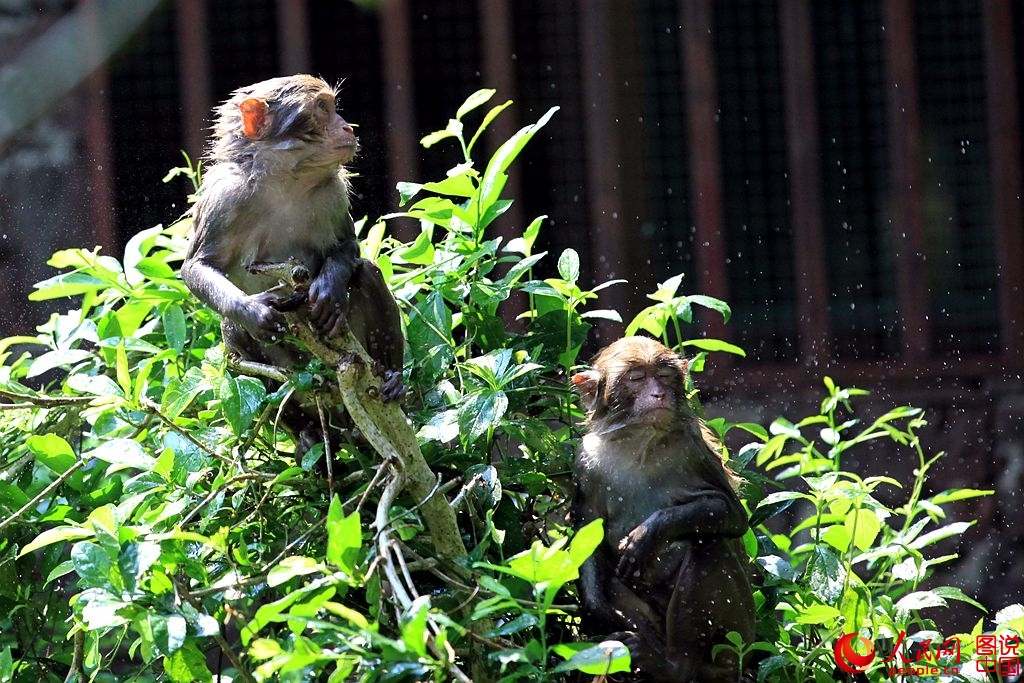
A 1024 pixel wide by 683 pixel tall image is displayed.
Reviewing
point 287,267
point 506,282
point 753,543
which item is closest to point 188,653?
point 287,267

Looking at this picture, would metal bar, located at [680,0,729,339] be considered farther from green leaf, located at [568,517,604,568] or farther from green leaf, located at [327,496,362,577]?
green leaf, located at [327,496,362,577]

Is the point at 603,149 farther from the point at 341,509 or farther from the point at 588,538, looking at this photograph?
the point at 588,538

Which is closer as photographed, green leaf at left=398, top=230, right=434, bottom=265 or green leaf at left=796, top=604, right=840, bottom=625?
green leaf at left=796, top=604, right=840, bottom=625

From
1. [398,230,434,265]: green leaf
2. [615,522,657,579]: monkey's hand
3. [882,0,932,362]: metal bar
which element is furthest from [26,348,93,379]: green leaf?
[882,0,932,362]: metal bar

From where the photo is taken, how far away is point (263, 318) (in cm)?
383

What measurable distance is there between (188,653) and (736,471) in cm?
202

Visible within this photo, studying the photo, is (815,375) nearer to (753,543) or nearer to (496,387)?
(753,543)

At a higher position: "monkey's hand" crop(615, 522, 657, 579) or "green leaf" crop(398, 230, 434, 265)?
"green leaf" crop(398, 230, 434, 265)

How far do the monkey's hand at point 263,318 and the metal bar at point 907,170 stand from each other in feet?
15.1

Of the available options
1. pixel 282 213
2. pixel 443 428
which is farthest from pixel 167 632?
pixel 282 213

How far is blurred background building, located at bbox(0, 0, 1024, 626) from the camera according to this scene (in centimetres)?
743

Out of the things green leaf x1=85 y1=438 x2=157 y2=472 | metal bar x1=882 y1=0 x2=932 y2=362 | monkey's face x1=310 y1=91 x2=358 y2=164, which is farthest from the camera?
metal bar x1=882 y1=0 x2=932 y2=362

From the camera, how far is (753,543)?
4.54 metres

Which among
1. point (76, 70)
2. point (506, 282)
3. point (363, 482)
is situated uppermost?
point (76, 70)
